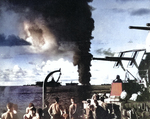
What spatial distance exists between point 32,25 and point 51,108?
161cm

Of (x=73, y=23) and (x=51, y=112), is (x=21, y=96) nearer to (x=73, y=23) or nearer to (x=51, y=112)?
(x=51, y=112)

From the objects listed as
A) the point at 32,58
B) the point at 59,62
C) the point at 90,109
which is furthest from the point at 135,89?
the point at 32,58

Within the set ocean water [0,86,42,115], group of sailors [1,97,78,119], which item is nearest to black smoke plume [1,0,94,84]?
group of sailors [1,97,78,119]

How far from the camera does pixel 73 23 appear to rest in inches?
227

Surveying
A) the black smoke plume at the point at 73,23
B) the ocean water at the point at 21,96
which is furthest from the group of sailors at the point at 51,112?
the black smoke plume at the point at 73,23

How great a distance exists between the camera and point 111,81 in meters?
5.71

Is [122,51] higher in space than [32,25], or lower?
lower

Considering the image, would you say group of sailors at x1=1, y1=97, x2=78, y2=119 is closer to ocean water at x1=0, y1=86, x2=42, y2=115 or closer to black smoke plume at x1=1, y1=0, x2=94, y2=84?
ocean water at x1=0, y1=86, x2=42, y2=115

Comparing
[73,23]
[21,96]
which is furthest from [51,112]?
[73,23]

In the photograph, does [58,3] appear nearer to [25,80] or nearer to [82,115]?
[25,80]

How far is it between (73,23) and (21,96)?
1693mm

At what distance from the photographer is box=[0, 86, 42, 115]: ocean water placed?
227 inches

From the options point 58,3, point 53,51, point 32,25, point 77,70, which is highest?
point 58,3

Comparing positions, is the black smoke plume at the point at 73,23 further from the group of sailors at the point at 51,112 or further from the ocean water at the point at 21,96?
the ocean water at the point at 21,96
